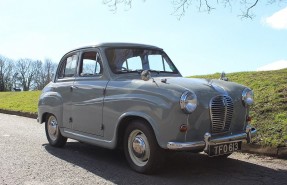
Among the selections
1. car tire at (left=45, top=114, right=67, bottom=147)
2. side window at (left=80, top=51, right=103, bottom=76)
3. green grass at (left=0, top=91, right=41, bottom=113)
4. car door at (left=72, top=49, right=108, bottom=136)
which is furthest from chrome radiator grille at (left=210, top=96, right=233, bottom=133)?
green grass at (left=0, top=91, right=41, bottom=113)

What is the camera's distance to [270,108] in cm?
837

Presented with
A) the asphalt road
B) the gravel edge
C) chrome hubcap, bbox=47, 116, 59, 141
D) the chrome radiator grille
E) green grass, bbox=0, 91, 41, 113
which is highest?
the chrome radiator grille

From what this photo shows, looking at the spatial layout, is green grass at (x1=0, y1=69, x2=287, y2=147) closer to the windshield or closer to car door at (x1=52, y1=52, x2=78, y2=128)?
the windshield

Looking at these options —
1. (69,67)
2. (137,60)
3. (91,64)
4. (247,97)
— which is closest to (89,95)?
(91,64)

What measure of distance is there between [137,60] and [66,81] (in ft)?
4.86

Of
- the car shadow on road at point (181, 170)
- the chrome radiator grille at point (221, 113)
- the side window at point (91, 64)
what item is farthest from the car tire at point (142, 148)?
the side window at point (91, 64)

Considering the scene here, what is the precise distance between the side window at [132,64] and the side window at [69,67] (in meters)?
1.17

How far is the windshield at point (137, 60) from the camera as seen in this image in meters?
6.30

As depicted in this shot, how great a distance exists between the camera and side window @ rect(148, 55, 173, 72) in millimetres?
6684

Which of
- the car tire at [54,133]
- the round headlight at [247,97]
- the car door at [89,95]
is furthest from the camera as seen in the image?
the car tire at [54,133]

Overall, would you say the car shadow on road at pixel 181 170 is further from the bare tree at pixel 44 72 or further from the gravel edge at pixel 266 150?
the bare tree at pixel 44 72

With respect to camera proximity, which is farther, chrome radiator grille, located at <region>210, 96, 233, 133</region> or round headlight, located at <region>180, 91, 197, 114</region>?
chrome radiator grille, located at <region>210, 96, 233, 133</region>

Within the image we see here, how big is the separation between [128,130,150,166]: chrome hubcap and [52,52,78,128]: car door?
5.47 ft

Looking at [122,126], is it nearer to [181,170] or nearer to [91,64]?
[181,170]
